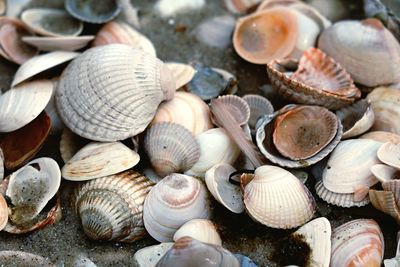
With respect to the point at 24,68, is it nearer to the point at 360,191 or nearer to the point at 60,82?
the point at 60,82

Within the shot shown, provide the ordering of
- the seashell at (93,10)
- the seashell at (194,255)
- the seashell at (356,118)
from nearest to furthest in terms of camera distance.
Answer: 1. the seashell at (194,255)
2. the seashell at (356,118)
3. the seashell at (93,10)

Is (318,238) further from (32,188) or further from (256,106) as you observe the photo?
(32,188)

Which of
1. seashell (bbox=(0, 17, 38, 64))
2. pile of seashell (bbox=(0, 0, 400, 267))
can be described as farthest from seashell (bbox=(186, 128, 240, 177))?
seashell (bbox=(0, 17, 38, 64))

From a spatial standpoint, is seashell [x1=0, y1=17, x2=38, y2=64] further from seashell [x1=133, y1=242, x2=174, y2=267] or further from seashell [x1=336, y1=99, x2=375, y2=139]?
seashell [x1=336, y1=99, x2=375, y2=139]

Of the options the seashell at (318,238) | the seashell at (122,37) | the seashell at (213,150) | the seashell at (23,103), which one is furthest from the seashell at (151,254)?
the seashell at (122,37)

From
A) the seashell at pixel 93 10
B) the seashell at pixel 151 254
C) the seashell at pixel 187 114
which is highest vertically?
the seashell at pixel 93 10

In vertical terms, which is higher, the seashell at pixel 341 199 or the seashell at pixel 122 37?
the seashell at pixel 122 37

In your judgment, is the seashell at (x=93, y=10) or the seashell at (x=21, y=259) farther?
the seashell at (x=93, y=10)

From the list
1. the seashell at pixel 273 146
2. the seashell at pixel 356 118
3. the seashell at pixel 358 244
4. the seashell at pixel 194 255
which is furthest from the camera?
the seashell at pixel 356 118

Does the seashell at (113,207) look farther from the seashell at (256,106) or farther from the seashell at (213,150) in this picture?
the seashell at (256,106)
